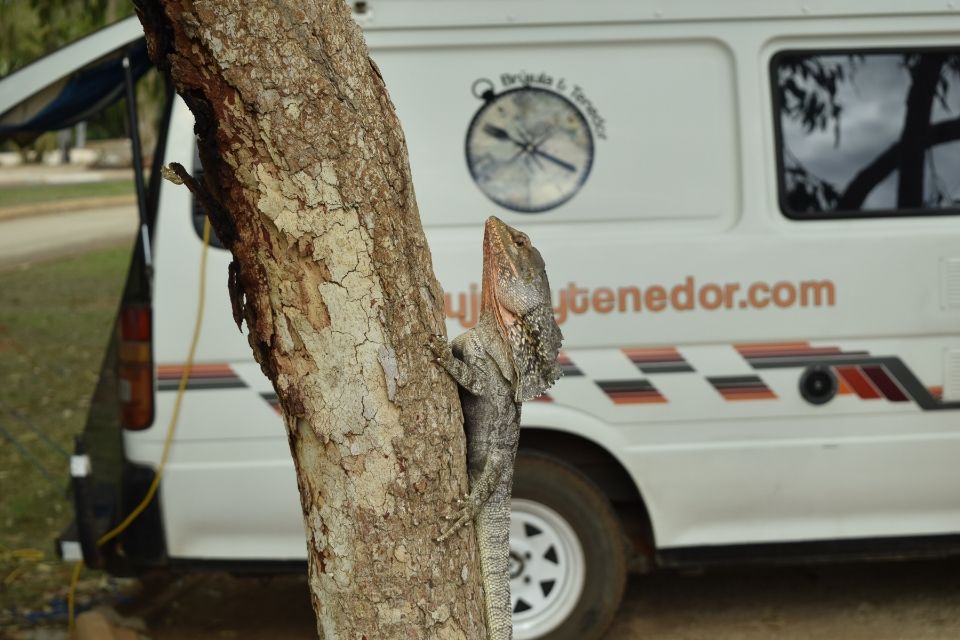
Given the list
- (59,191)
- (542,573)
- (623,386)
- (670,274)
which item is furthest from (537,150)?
(59,191)

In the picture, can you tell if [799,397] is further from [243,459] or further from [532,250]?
[532,250]

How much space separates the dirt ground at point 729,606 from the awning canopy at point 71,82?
Answer: 219 centimetres

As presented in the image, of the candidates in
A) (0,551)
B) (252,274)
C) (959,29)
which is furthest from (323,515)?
(0,551)

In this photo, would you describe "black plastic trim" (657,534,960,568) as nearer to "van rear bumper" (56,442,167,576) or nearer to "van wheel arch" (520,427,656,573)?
"van wheel arch" (520,427,656,573)

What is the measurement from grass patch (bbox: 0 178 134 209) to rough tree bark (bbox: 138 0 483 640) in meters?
23.2

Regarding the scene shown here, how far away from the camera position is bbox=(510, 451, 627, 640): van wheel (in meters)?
4.56

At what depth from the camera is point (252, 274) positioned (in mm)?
1867

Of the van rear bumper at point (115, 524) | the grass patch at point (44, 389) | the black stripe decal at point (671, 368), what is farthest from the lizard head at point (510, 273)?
the grass patch at point (44, 389)

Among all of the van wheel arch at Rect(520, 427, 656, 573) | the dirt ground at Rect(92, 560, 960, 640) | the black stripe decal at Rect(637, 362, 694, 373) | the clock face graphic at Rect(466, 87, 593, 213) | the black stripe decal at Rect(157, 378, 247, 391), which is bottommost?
the dirt ground at Rect(92, 560, 960, 640)

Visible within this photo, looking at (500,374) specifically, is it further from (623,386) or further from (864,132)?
(864,132)

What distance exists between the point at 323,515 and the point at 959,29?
3606 mm

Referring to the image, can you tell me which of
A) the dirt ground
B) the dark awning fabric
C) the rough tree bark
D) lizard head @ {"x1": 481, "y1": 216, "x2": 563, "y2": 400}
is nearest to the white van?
the dark awning fabric

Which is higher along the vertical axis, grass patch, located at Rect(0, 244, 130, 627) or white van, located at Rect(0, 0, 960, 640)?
white van, located at Rect(0, 0, 960, 640)

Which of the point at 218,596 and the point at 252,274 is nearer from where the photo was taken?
the point at 252,274
